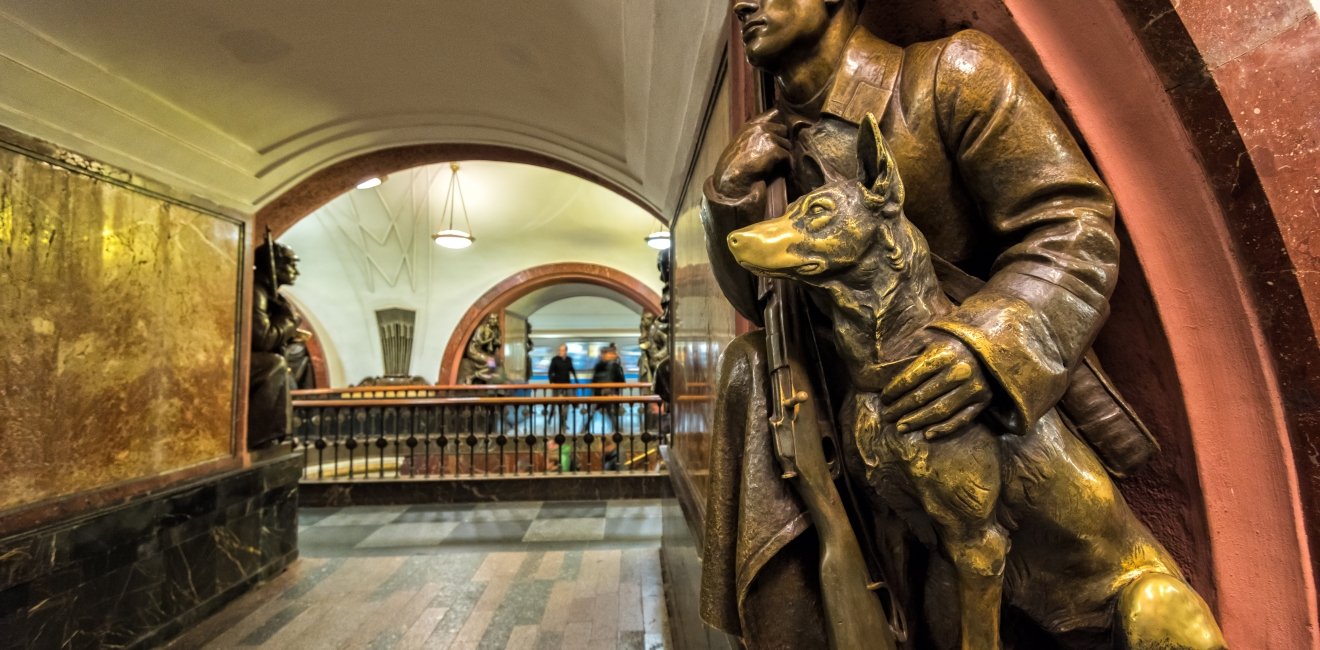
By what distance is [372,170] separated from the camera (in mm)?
3562

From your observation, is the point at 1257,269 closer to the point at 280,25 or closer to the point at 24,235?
the point at 280,25

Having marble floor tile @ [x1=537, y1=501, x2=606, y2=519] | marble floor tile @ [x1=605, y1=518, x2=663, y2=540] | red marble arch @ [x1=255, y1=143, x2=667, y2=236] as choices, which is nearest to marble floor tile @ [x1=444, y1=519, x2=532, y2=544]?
marble floor tile @ [x1=537, y1=501, x2=606, y2=519]

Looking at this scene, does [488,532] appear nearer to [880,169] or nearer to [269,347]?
[269,347]

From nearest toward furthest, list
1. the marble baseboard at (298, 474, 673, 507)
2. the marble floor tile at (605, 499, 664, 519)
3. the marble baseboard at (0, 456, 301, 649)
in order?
the marble baseboard at (0, 456, 301, 649) < the marble floor tile at (605, 499, 664, 519) < the marble baseboard at (298, 474, 673, 507)

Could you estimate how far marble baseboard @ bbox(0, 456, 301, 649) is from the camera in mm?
2053

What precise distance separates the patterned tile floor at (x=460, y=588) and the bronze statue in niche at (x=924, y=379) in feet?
6.81

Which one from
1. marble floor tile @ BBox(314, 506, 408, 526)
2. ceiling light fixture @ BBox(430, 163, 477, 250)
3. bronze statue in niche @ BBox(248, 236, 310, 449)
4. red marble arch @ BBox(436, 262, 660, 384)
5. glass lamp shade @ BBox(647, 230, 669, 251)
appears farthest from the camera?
red marble arch @ BBox(436, 262, 660, 384)

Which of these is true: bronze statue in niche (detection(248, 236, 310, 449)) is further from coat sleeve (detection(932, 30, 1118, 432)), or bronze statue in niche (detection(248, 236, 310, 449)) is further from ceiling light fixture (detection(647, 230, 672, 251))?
ceiling light fixture (detection(647, 230, 672, 251))

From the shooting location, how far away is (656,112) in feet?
7.30

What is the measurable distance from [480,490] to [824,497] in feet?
16.2

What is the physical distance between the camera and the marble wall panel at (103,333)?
2.09 meters

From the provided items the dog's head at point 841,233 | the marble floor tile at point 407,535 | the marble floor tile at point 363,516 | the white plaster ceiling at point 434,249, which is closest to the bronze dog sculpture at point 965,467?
the dog's head at point 841,233

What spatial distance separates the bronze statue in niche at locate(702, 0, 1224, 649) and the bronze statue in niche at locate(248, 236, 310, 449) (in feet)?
11.4

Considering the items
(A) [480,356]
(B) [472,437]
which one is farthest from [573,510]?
(A) [480,356]
